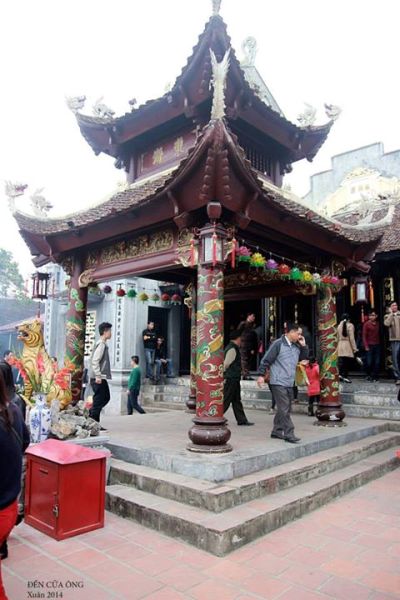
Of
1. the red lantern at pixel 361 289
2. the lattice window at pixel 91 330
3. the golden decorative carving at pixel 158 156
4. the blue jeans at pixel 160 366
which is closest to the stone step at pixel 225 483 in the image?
the red lantern at pixel 361 289

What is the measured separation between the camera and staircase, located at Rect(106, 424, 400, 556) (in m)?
3.95

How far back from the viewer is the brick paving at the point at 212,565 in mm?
3146

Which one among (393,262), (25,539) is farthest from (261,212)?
(393,262)

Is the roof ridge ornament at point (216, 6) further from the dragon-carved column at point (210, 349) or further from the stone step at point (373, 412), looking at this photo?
the stone step at point (373, 412)

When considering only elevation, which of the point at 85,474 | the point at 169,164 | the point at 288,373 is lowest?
the point at 85,474

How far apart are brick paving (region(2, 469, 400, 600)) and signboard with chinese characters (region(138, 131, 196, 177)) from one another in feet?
20.8

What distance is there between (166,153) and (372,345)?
23.1ft

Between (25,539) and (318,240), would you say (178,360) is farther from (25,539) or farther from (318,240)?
(25,539)

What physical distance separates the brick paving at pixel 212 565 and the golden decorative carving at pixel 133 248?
12.4 ft

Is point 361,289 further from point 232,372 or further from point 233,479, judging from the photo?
point 233,479

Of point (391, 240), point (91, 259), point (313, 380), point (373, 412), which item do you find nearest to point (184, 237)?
point (91, 259)

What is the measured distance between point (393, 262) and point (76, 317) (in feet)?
29.1

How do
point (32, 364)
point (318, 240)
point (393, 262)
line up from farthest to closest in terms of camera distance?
1. point (393, 262)
2. point (318, 240)
3. point (32, 364)

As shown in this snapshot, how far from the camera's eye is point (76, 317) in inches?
315
